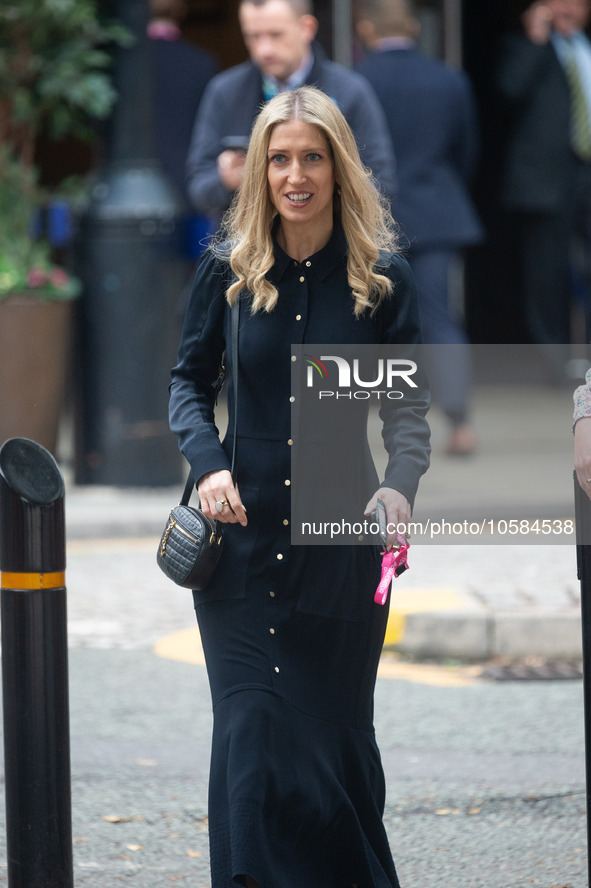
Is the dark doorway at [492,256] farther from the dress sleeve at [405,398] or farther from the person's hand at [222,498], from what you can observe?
the person's hand at [222,498]

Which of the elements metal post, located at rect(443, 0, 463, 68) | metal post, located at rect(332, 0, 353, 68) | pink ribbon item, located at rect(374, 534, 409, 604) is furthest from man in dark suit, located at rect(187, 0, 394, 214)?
metal post, located at rect(443, 0, 463, 68)

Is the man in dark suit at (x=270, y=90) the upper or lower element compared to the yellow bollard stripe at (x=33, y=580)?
upper

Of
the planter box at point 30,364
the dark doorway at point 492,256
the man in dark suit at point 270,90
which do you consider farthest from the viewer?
the dark doorway at point 492,256

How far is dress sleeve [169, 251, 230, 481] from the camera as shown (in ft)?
11.6

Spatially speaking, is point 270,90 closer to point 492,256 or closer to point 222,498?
point 222,498

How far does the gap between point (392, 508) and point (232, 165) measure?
10.9ft

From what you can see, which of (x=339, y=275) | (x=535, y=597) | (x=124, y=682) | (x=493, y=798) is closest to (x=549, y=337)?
(x=535, y=597)

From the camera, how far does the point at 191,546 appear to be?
11.2 feet

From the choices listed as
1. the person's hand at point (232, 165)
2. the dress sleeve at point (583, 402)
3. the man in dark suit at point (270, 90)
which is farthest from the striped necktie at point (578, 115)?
the dress sleeve at point (583, 402)

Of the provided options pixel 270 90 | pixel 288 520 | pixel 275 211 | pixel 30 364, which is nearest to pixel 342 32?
pixel 30 364

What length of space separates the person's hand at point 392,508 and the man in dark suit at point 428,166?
564cm

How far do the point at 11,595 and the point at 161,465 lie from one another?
5189 mm

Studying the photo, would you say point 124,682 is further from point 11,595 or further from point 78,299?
point 78,299

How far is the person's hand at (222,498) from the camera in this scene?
341cm
